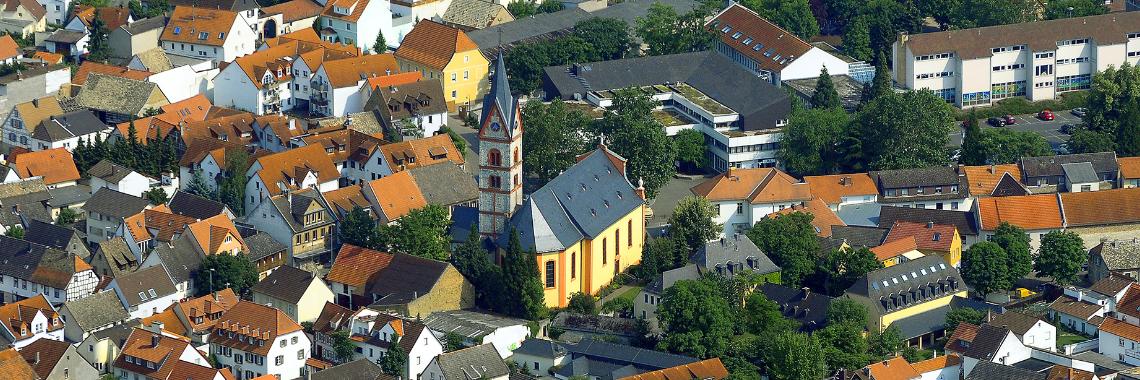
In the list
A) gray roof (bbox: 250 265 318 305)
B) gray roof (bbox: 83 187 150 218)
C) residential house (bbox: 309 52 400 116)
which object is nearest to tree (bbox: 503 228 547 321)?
gray roof (bbox: 250 265 318 305)

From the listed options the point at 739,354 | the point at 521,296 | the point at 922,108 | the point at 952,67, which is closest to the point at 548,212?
the point at 521,296

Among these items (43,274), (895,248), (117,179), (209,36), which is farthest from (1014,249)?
(209,36)

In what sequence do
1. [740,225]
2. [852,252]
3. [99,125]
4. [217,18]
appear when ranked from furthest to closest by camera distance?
[217,18], [99,125], [740,225], [852,252]

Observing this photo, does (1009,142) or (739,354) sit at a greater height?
(1009,142)

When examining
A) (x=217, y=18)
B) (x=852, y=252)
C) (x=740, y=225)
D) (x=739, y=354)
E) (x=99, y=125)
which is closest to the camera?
(x=739, y=354)

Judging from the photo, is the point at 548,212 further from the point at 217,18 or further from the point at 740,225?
the point at 217,18

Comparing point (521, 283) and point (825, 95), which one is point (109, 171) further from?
point (825, 95)

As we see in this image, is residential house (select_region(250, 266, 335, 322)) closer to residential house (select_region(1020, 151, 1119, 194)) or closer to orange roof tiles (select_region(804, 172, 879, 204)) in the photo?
orange roof tiles (select_region(804, 172, 879, 204))
